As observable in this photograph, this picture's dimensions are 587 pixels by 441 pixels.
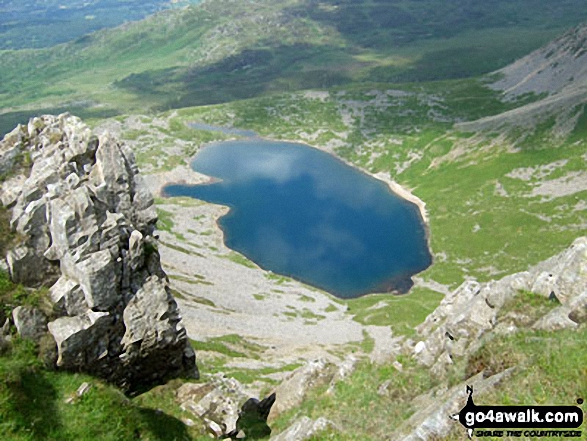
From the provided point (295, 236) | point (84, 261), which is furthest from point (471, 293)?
Answer: point (295, 236)

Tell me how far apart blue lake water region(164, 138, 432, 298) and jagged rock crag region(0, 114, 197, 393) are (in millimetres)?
75117

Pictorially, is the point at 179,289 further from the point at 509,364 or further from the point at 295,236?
the point at 509,364

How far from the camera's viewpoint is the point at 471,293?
4228 centimetres

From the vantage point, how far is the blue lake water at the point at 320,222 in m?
114

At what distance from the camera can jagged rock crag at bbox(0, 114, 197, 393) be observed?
2841 centimetres

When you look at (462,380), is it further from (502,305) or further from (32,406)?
(32,406)

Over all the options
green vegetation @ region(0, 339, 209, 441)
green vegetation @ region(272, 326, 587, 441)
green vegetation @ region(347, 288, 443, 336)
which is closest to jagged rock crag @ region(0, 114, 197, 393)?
green vegetation @ region(0, 339, 209, 441)

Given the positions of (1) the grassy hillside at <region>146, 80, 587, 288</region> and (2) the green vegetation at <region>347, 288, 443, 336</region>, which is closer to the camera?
(2) the green vegetation at <region>347, 288, 443, 336</region>

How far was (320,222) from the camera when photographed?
141750 mm

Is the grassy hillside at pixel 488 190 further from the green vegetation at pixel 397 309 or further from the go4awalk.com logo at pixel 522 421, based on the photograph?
the go4awalk.com logo at pixel 522 421

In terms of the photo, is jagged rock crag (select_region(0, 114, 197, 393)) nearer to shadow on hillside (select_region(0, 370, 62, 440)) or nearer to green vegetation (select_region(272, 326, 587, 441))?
shadow on hillside (select_region(0, 370, 62, 440))

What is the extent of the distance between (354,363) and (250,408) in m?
8.75

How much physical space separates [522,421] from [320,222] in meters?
126

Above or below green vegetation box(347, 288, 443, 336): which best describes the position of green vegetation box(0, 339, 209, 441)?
above
